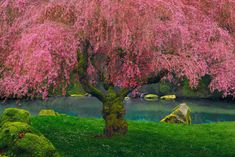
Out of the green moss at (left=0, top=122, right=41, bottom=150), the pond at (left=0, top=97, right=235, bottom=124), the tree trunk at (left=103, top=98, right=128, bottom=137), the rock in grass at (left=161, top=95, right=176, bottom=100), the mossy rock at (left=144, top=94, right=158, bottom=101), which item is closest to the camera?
the green moss at (left=0, top=122, right=41, bottom=150)

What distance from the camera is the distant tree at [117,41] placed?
15.0 metres

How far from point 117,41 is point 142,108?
37009 millimetres

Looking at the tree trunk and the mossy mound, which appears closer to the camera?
the mossy mound

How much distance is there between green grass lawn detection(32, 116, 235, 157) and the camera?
731 inches

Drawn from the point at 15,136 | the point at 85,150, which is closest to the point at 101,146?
the point at 85,150

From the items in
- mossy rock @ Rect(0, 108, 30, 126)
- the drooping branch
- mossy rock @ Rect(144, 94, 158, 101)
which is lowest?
mossy rock @ Rect(144, 94, 158, 101)

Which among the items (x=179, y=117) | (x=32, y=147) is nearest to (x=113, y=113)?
(x=32, y=147)

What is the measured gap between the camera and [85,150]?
1828cm

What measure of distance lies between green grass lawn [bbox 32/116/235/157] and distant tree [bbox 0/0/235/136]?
295 cm

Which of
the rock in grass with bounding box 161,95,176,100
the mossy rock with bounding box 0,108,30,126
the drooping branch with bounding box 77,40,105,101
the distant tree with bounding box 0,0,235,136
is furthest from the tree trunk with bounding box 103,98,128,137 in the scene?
the rock in grass with bounding box 161,95,176,100

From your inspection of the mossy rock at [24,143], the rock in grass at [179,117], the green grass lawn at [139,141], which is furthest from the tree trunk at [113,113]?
the rock in grass at [179,117]

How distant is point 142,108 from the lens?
51.9 metres

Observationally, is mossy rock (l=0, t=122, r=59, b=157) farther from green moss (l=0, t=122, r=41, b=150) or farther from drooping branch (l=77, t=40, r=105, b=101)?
drooping branch (l=77, t=40, r=105, b=101)

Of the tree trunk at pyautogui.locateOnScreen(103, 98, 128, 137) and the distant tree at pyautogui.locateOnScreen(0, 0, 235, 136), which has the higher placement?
the distant tree at pyautogui.locateOnScreen(0, 0, 235, 136)
